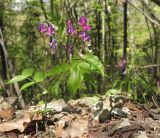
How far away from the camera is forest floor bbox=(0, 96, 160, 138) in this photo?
2.66 metres

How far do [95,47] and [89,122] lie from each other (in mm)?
11417

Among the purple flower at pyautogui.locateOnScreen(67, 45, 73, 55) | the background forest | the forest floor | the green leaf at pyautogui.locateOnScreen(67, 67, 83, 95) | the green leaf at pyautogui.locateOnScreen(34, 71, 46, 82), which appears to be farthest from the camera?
the background forest

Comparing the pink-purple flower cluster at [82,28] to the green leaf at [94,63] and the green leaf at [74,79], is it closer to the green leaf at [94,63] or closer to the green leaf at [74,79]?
the green leaf at [94,63]

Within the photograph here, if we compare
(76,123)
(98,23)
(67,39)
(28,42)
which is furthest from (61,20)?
(28,42)

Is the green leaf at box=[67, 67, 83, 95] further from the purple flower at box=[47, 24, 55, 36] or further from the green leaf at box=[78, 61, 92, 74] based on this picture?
the purple flower at box=[47, 24, 55, 36]

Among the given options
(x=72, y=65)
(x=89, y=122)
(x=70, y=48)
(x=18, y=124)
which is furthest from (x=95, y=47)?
(x=72, y=65)

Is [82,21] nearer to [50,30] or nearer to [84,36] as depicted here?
[84,36]

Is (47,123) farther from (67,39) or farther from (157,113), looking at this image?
(157,113)

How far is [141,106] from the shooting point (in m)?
3.32

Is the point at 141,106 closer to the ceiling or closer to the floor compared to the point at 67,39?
closer to the floor

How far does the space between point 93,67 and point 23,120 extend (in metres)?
0.67

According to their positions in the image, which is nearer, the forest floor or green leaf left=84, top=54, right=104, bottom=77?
green leaf left=84, top=54, right=104, bottom=77

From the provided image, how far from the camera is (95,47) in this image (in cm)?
1427

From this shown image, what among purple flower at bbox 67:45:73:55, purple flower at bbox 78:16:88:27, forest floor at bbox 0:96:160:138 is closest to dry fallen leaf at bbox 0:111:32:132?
forest floor at bbox 0:96:160:138
